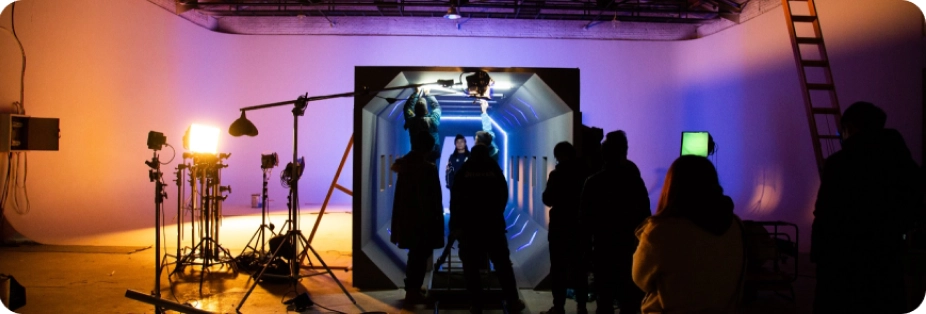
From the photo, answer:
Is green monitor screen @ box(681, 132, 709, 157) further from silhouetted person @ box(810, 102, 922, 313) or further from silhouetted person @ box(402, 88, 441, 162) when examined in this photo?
silhouetted person @ box(810, 102, 922, 313)

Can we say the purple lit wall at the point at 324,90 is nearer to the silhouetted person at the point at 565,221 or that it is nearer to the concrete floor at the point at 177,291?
the concrete floor at the point at 177,291

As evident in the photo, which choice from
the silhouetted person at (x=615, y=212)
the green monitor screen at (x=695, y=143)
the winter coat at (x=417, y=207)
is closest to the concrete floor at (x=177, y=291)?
the winter coat at (x=417, y=207)

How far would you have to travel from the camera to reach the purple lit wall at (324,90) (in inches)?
323

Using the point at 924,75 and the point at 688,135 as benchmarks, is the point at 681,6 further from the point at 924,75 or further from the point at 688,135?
the point at 924,75

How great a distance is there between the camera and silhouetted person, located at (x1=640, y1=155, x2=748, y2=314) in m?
2.06

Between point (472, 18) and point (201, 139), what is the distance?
29.8 feet

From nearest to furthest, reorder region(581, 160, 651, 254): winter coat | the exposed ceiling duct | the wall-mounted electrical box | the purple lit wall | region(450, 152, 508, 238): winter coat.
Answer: region(581, 160, 651, 254): winter coat < region(450, 152, 508, 238): winter coat < the wall-mounted electrical box < the purple lit wall < the exposed ceiling duct

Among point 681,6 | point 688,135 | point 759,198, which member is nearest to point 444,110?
point 688,135

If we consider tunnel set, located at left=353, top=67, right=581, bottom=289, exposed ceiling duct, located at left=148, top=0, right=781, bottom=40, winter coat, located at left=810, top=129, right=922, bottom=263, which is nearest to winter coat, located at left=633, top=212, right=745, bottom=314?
winter coat, located at left=810, top=129, right=922, bottom=263

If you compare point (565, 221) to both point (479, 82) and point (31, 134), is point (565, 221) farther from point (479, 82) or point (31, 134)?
point (31, 134)

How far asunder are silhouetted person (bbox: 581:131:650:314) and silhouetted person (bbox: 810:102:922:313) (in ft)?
3.83

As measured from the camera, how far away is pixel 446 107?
29.1ft

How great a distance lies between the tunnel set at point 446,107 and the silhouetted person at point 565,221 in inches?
32.9

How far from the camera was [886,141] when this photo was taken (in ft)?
9.84
